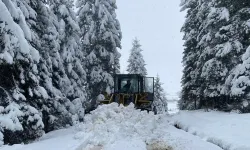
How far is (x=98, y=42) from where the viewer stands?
1052 inches

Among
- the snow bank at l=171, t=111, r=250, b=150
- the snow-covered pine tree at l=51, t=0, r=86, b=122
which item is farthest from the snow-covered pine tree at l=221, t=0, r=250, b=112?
the snow-covered pine tree at l=51, t=0, r=86, b=122

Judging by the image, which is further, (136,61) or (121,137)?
(136,61)

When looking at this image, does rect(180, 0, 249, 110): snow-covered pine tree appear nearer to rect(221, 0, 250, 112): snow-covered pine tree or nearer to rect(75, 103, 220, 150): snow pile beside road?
rect(221, 0, 250, 112): snow-covered pine tree

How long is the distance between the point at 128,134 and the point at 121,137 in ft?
1.64

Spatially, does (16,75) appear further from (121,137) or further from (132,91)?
(132,91)

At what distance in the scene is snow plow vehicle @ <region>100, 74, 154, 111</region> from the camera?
2070 cm

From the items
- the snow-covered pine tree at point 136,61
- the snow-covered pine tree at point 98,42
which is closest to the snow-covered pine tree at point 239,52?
the snow-covered pine tree at point 98,42

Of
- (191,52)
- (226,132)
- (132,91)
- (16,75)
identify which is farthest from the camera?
(191,52)

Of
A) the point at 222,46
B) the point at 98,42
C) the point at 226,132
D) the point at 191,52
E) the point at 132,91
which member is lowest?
the point at 226,132

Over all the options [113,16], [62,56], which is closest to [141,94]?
[62,56]

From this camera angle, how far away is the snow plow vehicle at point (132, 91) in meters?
20.7

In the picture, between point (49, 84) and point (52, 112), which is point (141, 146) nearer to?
point (49, 84)

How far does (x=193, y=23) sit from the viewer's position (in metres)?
24.7

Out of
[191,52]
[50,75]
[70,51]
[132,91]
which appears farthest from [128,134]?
[191,52]
